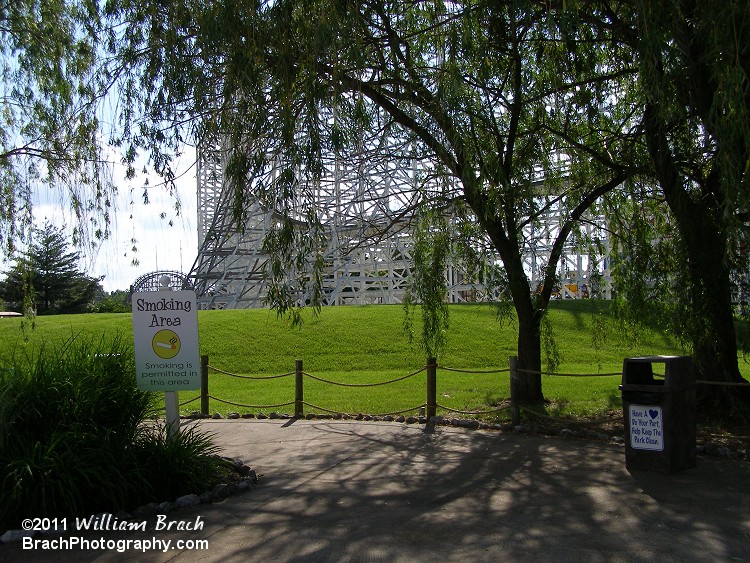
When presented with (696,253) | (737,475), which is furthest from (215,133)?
(737,475)

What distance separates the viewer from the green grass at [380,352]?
15.3 metres

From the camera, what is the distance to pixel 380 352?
22891mm

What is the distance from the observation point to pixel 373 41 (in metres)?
10.3

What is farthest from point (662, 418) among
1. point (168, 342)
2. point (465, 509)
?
point (168, 342)

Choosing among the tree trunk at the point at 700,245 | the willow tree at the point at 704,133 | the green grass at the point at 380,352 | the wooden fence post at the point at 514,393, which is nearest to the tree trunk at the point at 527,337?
the green grass at the point at 380,352

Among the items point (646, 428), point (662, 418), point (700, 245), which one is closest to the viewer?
point (662, 418)

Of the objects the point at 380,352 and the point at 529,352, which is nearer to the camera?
the point at 529,352

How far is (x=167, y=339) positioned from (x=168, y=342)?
35 millimetres

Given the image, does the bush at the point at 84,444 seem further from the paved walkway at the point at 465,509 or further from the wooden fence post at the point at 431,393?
the wooden fence post at the point at 431,393

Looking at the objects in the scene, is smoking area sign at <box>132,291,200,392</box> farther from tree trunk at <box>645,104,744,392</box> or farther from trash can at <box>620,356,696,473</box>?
tree trunk at <box>645,104,744,392</box>

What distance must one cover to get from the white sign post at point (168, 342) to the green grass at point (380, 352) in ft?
21.4

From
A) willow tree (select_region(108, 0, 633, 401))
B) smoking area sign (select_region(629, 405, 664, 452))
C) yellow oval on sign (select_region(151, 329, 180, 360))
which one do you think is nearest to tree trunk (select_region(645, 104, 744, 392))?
willow tree (select_region(108, 0, 633, 401))

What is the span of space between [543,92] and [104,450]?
912 cm

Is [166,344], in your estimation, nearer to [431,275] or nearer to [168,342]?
[168,342]
